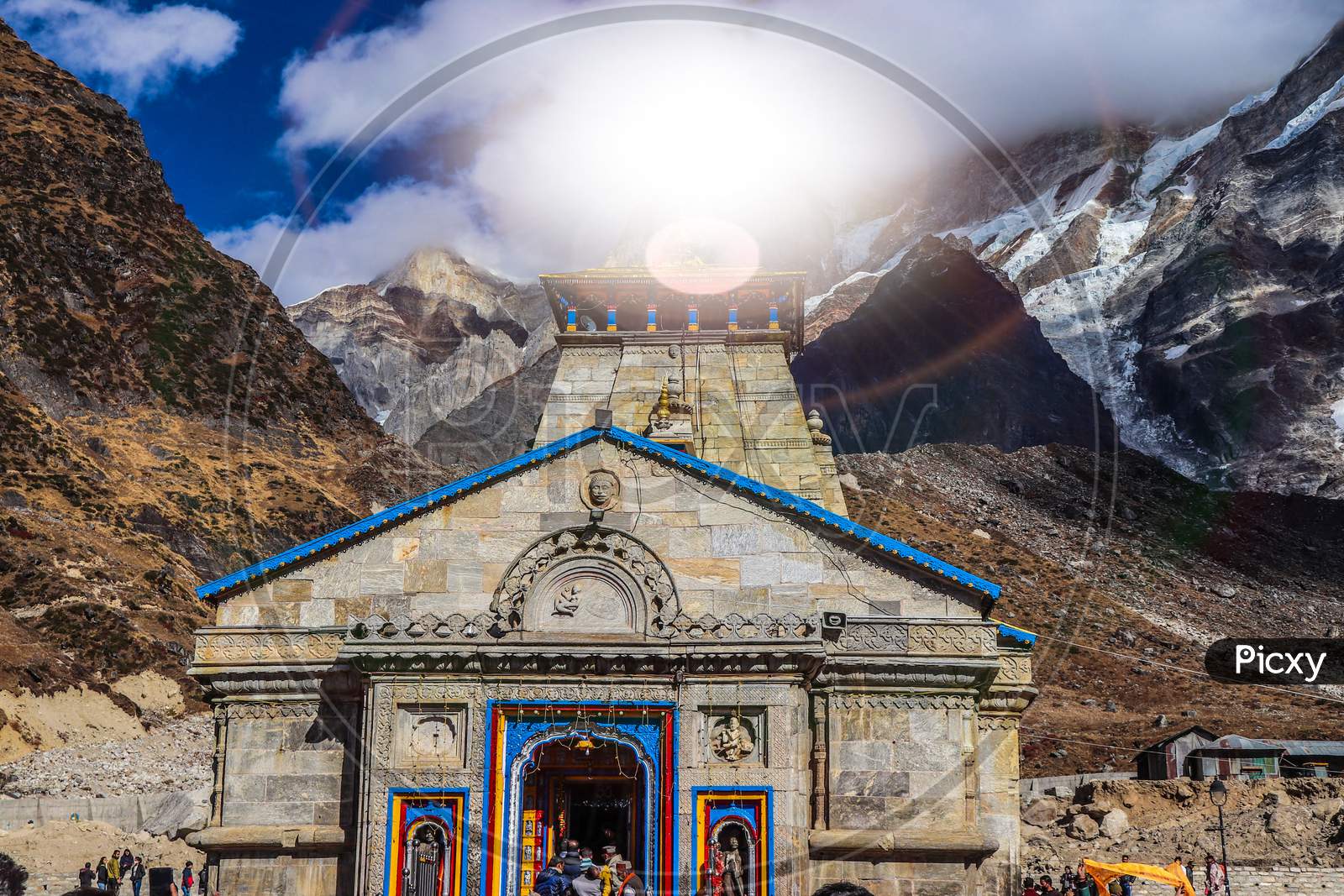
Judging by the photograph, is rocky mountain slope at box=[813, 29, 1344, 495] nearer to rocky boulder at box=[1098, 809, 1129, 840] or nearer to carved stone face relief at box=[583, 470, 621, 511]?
rocky boulder at box=[1098, 809, 1129, 840]

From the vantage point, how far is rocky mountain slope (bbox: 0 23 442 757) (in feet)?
222

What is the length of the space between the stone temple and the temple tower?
10.3 metres

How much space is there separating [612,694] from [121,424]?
262ft

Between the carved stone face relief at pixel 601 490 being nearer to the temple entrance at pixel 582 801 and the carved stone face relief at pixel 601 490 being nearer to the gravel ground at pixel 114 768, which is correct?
the temple entrance at pixel 582 801

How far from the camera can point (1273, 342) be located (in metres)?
170

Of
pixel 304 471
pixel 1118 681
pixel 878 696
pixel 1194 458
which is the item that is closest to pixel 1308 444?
pixel 1194 458

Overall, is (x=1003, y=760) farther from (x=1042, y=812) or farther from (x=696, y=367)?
(x=1042, y=812)

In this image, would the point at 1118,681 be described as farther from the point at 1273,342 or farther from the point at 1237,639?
the point at 1273,342

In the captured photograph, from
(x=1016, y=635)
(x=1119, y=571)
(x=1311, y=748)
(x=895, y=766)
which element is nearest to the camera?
(x=895, y=766)

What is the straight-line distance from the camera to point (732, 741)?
80.4 ft

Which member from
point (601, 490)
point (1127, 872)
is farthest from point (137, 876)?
point (1127, 872)

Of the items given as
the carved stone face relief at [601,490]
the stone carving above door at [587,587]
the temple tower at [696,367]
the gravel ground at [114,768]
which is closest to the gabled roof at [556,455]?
the carved stone face relief at [601,490]

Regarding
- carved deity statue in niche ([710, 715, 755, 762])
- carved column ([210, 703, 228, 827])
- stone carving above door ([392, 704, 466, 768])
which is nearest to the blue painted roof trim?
carved deity statue in niche ([710, 715, 755, 762])

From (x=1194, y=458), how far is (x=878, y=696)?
159m
